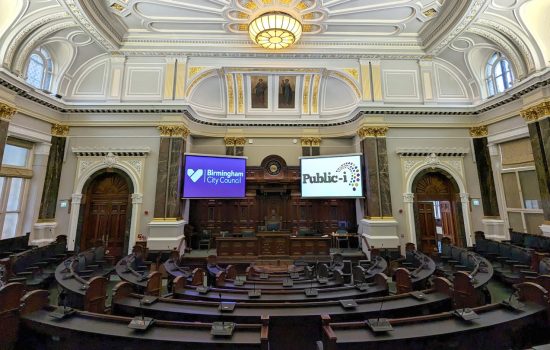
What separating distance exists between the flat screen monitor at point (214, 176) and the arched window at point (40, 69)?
554cm

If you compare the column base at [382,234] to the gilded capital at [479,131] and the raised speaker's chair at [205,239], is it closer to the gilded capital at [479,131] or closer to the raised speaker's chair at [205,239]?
the gilded capital at [479,131]

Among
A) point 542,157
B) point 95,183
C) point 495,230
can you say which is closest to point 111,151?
point 95,183

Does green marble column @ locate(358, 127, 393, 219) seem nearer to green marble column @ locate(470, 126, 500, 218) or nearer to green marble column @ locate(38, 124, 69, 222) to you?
green marble column @ locate(470, 126, 500, 218)

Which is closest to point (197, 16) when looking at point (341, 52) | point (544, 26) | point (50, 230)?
point (341, 52)

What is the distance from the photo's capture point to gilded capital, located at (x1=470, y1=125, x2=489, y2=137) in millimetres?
9617

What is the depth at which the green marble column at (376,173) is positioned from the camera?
30.0 feet

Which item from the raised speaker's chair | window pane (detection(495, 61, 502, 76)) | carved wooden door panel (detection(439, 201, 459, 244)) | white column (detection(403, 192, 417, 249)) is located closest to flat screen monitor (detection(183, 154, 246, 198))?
the raised speaker's chair

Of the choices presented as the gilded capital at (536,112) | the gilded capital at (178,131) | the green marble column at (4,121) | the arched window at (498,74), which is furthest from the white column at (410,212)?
the green marble column at (4,121)

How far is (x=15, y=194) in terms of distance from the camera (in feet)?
27.1

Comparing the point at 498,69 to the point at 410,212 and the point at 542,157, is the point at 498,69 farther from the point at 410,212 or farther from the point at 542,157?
the point at 410,212

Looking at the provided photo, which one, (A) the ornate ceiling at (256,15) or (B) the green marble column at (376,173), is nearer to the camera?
(A) the ornate ceiling at (256,15)

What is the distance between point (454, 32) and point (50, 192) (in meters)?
14.9

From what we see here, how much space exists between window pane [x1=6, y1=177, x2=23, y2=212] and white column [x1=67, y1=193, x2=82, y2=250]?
1.43 metres

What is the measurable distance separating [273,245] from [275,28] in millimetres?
7024
